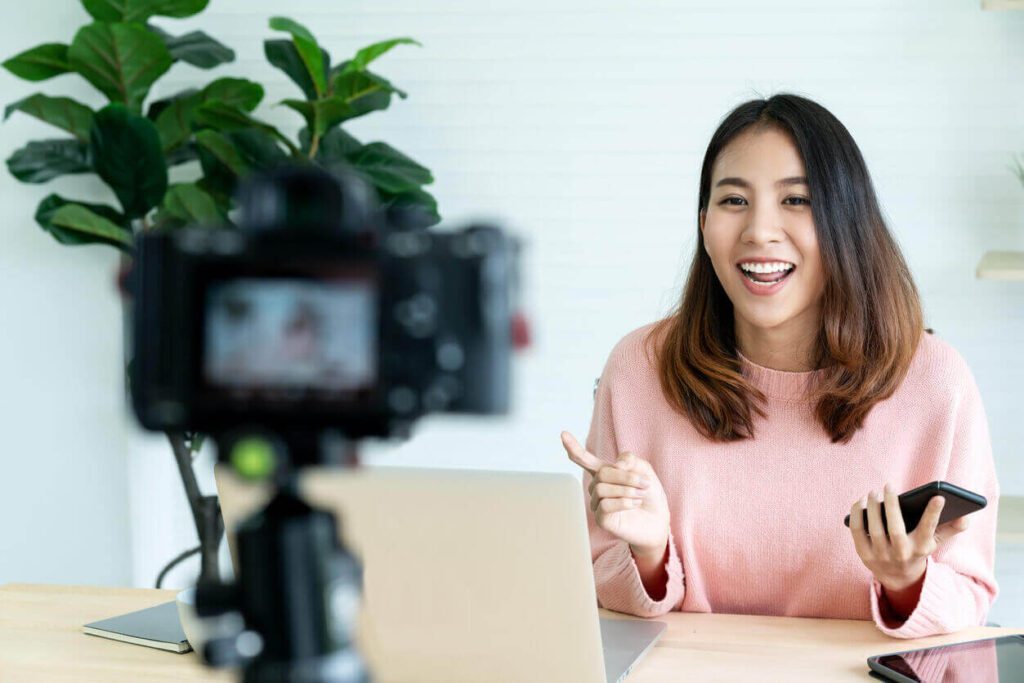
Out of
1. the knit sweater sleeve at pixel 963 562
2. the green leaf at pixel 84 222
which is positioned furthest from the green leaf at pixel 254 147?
the knit sweater sleeve at pixel 963 562

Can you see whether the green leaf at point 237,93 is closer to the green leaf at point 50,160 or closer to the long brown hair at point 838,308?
the green leaf at point 50,160

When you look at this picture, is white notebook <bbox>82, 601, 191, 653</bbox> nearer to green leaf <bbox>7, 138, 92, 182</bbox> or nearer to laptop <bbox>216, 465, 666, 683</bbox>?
laptop <bbox>216, 465, 666, 683</bbox>

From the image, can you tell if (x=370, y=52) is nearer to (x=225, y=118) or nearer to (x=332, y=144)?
(x=332, y=144)

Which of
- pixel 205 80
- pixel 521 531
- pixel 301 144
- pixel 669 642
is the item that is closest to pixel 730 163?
pixel 669 642

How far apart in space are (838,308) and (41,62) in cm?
201

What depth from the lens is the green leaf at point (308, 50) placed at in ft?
8.82

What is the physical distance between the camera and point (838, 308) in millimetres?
1800

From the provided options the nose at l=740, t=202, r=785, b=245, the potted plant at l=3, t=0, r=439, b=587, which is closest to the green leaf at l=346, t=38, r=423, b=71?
the potted plant at l=3, t=0, r=439, b=587

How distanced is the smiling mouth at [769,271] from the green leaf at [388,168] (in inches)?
47.6

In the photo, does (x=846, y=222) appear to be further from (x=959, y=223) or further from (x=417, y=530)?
(x=959, y=223)

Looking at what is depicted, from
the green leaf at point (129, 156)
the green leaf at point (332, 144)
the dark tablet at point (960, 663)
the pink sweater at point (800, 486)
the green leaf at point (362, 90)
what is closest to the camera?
the dark tablet at point (960, 663)

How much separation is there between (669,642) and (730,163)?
770mm

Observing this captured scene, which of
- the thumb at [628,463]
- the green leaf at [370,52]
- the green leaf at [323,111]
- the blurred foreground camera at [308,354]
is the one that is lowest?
the thumb at [628,463]

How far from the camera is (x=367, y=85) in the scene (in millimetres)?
2760
